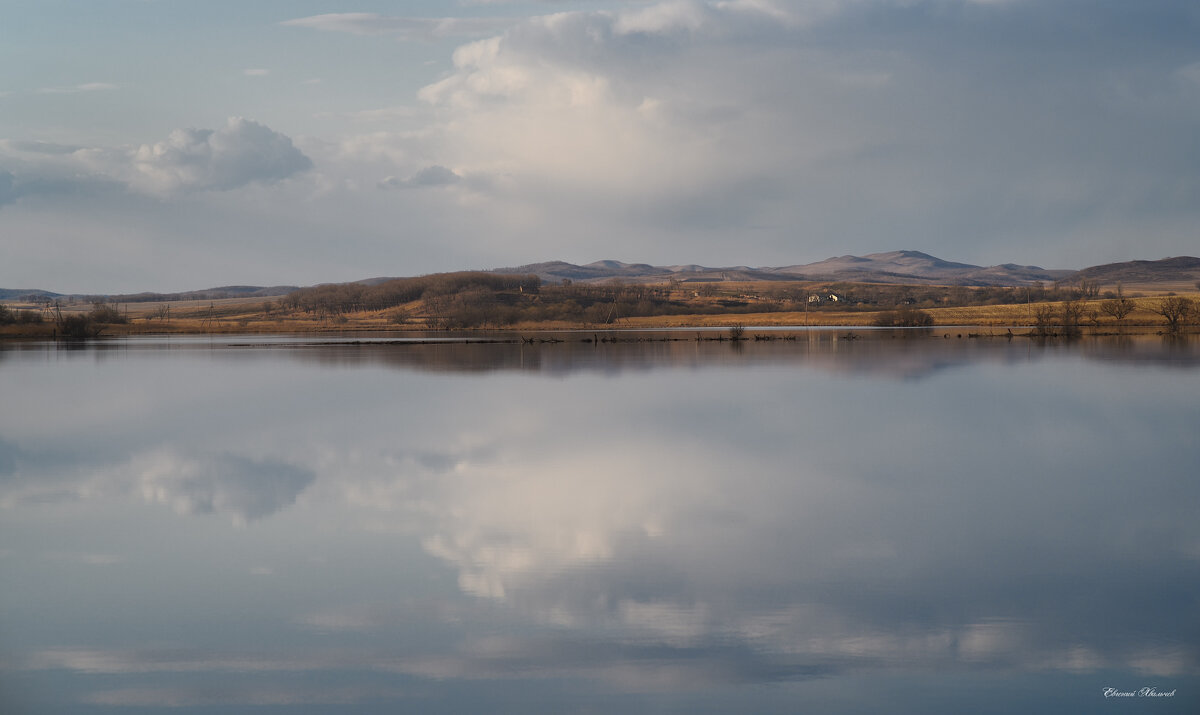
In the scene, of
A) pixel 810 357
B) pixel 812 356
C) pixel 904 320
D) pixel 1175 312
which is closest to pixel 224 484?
pixel 810 357

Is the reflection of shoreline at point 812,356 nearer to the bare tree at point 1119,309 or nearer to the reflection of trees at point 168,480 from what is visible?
the reflection of trees at point 168,480

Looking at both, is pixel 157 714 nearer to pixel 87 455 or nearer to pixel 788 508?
pixel 788 508

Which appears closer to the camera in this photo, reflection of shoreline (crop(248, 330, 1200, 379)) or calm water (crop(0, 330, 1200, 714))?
calm water (crop(0, 330, 1200, 714))

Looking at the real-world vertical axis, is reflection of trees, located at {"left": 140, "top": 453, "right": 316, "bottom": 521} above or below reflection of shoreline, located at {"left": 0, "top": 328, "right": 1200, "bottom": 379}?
below

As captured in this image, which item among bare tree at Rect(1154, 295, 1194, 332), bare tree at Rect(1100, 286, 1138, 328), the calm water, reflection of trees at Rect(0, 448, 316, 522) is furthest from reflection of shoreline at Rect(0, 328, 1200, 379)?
bare tree at Rect(1100, 286, 1138, 328)

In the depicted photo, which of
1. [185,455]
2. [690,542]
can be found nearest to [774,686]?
[690,542]

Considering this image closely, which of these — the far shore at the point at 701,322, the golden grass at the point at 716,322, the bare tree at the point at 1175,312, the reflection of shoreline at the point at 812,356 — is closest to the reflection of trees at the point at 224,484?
the reflection of shoreline at the point at 812,356

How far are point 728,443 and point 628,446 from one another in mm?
1525

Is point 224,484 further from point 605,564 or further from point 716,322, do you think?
point 716,322

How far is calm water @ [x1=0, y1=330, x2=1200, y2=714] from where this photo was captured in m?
5.27

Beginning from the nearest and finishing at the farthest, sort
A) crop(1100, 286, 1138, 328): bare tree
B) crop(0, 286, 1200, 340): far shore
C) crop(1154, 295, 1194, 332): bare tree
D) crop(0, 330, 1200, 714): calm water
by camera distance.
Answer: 1. crop(0, 330, 1200, 714): calm water
2. crop(1154, 295, 1194, 332): bare tree
3. crop(0, 286, 1200, 340): far shore
4. crop(1100, 286, 1138, 328): bare tree


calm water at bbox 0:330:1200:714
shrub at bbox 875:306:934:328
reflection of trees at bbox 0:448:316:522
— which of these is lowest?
calm water at bbox 0:330:1200:714

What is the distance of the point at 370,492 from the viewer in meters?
10.4

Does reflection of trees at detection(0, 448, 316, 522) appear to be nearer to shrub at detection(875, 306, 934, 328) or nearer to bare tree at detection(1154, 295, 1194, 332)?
bare tree at detection(1154, 295, 1194, 332)
